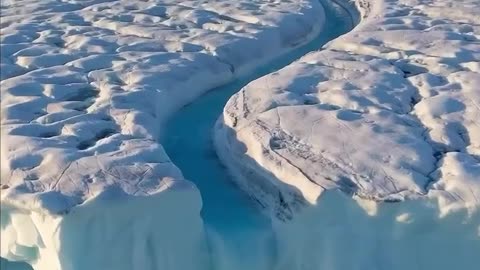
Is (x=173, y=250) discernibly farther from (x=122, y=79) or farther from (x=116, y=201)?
(x=122, y=79)

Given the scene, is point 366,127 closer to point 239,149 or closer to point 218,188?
point 239,149

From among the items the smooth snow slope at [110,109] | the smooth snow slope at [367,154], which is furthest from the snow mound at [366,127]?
the smooth snow slope at [110,109]

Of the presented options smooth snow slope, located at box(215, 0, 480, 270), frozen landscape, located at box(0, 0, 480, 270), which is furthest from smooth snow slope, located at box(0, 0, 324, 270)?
smooth snow slope, located at box(215, 0, 480, 270)

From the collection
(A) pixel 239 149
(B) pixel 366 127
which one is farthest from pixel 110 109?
(B) pixel 366 127

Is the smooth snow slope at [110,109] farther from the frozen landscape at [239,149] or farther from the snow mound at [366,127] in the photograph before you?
the snow mound at [366,127]

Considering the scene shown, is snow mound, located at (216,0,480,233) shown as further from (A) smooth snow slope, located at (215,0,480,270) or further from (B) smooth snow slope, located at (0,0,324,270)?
(B) smooth snow slope, located at (0,0,324,270)
